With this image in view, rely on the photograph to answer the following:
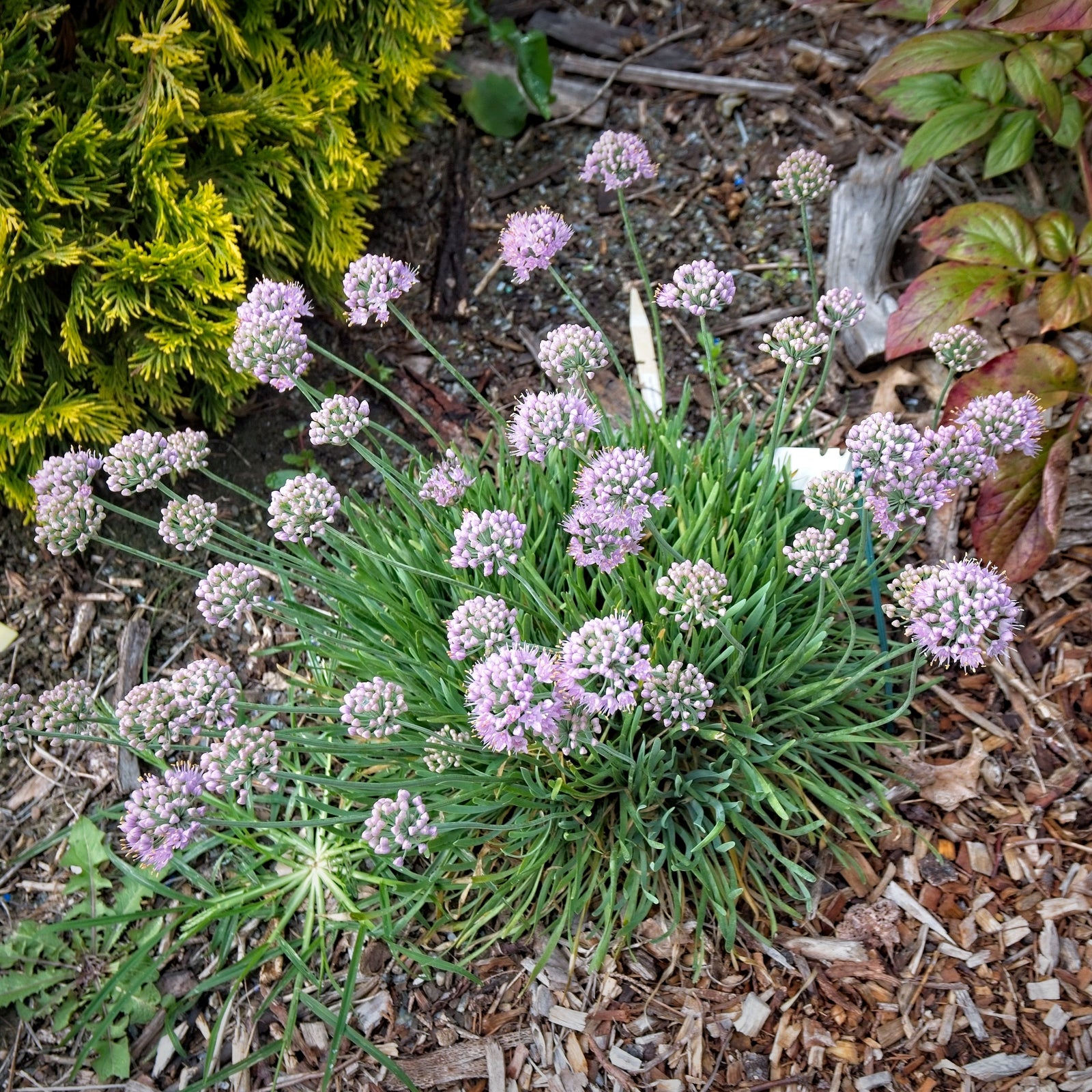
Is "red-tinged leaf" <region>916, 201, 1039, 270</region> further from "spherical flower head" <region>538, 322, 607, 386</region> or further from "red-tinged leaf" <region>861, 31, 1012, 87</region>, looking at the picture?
"spherical flower head" <region>538, 322, 607, 386</region>

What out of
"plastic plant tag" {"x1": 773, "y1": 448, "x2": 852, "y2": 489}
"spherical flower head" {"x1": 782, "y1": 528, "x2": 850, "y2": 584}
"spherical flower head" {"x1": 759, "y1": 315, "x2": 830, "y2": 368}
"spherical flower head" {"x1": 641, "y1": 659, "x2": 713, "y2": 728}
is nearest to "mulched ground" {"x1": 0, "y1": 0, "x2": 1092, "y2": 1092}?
"plastic plant tag" {"x1": 773, "y1": 448, "x2": 852, "y2": 489}

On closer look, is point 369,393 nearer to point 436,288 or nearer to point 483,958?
point 436,288

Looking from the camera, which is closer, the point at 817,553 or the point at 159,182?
the point at 817,553

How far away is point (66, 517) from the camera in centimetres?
239

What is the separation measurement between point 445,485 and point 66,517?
3.11 ft

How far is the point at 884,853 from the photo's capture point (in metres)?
2.85

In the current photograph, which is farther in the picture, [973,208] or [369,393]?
[369,393]

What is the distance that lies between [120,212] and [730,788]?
9.88 feet

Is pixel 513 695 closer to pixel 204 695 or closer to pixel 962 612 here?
pixel 204 695

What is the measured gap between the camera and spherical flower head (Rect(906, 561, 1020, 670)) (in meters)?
1.96

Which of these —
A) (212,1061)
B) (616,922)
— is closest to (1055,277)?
(616,922)

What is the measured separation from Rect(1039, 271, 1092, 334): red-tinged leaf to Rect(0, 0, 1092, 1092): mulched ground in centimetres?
63

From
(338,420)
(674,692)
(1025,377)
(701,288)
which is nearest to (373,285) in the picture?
(338,420)

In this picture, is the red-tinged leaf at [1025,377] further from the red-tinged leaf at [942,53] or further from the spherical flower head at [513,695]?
the spherical flower head at [513,695]
